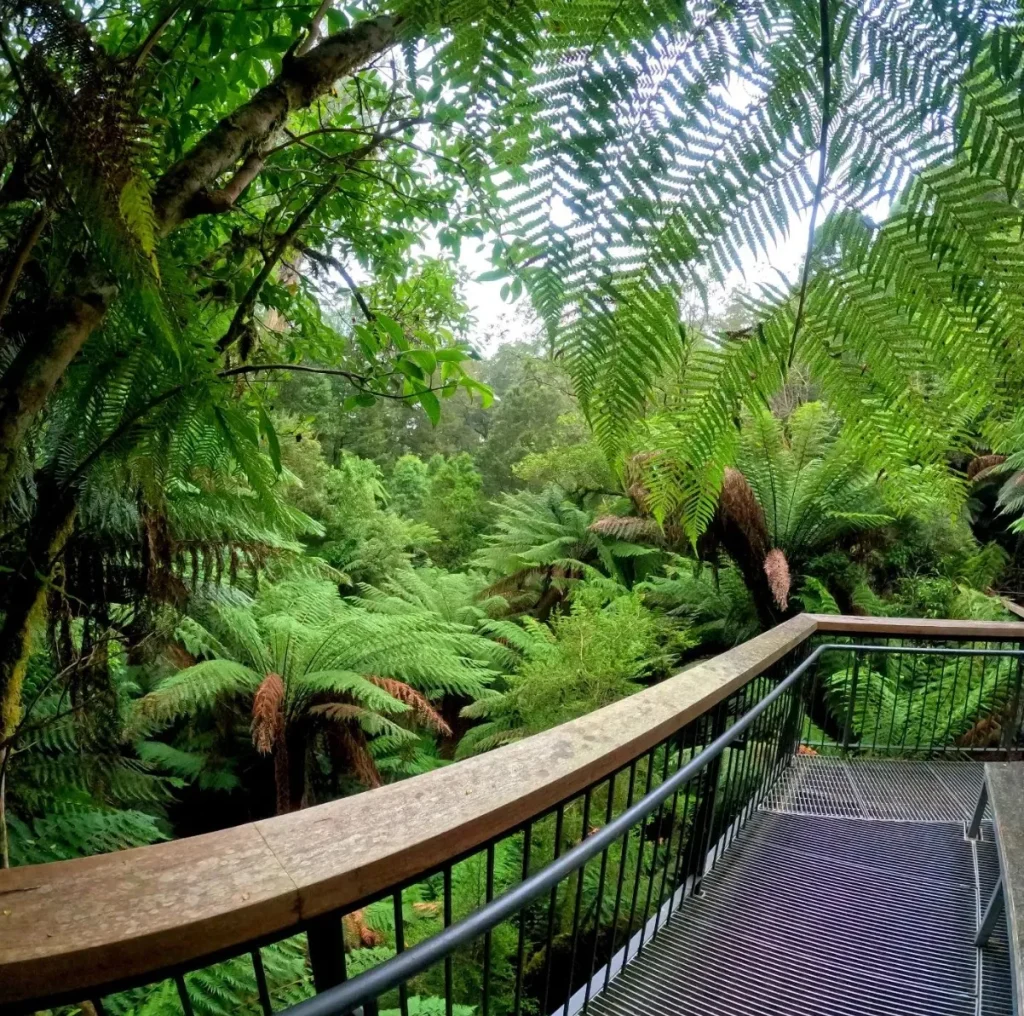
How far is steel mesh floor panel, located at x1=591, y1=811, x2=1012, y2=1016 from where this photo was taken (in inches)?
66.2

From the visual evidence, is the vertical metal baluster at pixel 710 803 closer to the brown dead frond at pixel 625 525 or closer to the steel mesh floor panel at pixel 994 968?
the steel mesh floor panel at pixel 994 968

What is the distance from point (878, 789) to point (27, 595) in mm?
3567

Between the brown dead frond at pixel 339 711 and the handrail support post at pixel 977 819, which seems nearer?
the handrail support post at pixel 977 819

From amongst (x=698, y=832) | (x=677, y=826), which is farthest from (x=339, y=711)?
(x=698, y=832)

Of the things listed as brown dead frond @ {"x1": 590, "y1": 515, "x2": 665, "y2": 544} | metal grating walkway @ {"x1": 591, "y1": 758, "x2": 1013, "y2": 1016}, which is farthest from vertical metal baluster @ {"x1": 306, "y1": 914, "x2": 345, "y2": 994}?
brown dead frond @ {"x1": 590, "y1": 515, "x2": 665, "y2": 544}

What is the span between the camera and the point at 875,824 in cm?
277

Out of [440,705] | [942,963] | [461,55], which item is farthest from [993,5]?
[440,705]

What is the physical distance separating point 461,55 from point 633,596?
648 centimetres

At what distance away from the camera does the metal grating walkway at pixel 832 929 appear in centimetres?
169

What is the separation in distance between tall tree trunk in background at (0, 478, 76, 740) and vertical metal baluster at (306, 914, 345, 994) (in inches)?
30.2

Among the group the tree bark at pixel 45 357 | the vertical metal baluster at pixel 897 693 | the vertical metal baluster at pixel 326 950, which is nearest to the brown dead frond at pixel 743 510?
the vertical metal baluster at pixel 897 693

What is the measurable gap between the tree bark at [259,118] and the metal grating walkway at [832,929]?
6.33ft

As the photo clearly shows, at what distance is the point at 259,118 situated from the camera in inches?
38.9

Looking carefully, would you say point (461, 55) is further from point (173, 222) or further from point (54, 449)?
point (54, 449)
